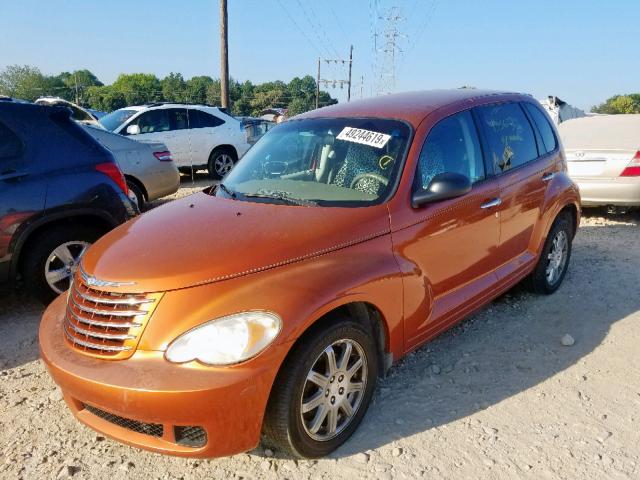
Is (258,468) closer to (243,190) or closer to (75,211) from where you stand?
(243,190)

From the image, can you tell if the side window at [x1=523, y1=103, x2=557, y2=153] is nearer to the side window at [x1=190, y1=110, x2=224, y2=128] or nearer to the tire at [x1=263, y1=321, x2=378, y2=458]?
the tire at [x1=263, y1=321, x2=378, y2=458]

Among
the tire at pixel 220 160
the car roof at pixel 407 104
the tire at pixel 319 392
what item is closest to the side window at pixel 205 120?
the tire at pixel 220 160

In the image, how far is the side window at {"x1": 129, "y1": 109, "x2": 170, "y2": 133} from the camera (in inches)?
413

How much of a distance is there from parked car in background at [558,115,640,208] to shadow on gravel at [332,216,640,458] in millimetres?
2220

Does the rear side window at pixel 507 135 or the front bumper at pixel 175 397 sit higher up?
the rear side window at pixel 507 135

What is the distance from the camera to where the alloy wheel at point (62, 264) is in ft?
13.7

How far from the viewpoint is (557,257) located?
184 inches

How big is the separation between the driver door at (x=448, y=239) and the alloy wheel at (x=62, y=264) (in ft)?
8.96

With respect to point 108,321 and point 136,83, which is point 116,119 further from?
point 136,83

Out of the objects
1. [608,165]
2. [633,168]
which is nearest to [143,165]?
[608,165]

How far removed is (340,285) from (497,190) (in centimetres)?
171

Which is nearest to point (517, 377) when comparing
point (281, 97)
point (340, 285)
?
point (340, 285)

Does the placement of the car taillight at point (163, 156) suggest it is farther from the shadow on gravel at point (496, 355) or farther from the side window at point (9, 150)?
the shadow on gravel at point (496, 355)

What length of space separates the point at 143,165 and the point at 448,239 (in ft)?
17.4
